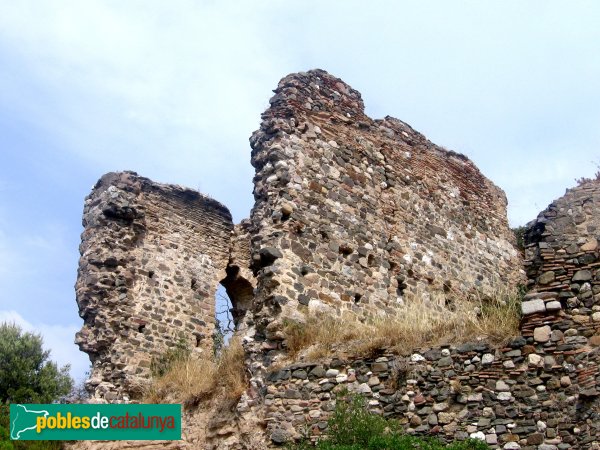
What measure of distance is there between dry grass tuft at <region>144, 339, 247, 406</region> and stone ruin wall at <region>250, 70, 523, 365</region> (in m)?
0.70

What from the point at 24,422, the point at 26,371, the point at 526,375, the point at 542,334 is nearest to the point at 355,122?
the point at 542,334

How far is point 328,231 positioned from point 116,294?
4241 mm

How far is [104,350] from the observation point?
41.8 ft

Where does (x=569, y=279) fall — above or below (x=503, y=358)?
above

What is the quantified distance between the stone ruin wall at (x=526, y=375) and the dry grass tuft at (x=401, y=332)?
0.16 m

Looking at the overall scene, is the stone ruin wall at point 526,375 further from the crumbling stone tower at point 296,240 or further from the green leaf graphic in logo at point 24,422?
the green leaf graphic in logo at point 24,422

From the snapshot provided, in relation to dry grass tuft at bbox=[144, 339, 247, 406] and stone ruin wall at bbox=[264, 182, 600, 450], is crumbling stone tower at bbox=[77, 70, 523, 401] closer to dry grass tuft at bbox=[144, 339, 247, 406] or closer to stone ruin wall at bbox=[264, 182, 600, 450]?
dry grass tuft at bbox=[144, 339, 247, 406]

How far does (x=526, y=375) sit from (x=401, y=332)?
1639 mm

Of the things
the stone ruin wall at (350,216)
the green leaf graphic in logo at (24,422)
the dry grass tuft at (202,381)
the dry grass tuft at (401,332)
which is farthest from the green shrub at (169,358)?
the dry grass tuft at (401,332)

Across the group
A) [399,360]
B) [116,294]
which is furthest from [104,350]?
[399,360]

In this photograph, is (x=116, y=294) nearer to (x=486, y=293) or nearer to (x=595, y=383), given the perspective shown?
(x=486, y=293)

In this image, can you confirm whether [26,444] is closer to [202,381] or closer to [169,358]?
[169,358]

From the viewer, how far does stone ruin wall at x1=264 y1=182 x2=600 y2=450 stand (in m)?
7.44

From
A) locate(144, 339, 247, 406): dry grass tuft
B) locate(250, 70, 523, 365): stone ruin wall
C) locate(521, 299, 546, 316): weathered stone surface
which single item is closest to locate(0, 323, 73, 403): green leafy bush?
locate(144, 339, 247, 406): dry grass tuft
